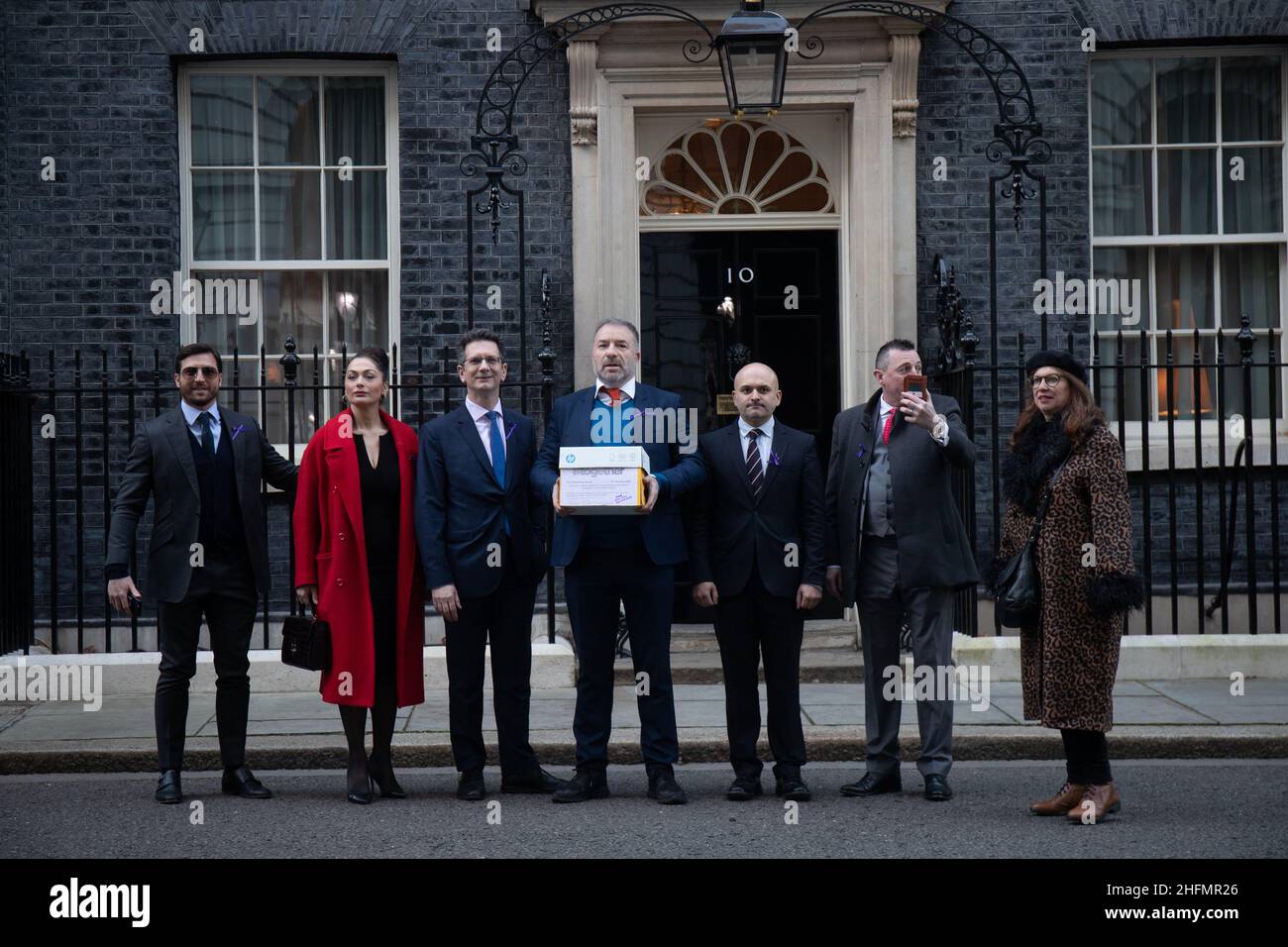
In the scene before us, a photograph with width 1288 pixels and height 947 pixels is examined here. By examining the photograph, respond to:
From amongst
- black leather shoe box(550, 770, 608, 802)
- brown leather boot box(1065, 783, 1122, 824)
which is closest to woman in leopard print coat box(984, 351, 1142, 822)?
brown leather boot box(1065, 783, 1122, 824)

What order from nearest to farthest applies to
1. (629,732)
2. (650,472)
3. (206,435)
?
(650,472) → (206,435) → (629,732)

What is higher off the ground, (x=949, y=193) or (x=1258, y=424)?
(x=949, y=193)

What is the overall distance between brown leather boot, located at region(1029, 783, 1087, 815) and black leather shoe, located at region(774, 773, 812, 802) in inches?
38.8

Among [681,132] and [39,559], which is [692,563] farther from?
[39,559]

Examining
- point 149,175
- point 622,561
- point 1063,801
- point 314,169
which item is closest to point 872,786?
point 1063,801

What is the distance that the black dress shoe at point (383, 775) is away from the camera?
23.0 feet

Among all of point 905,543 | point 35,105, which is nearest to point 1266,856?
point 905,543

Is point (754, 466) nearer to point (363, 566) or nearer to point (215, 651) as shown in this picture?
point (363, 566)

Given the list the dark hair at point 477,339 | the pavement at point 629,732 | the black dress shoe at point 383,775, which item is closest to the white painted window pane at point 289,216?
the pavement at point 629,732

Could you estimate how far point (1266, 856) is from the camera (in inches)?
224

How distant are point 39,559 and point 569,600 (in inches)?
213

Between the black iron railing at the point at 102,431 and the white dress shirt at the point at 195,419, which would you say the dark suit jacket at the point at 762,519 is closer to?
the white dress shirt at the point at 195,419

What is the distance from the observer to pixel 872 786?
702 cm

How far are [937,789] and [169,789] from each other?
3.42 metres
